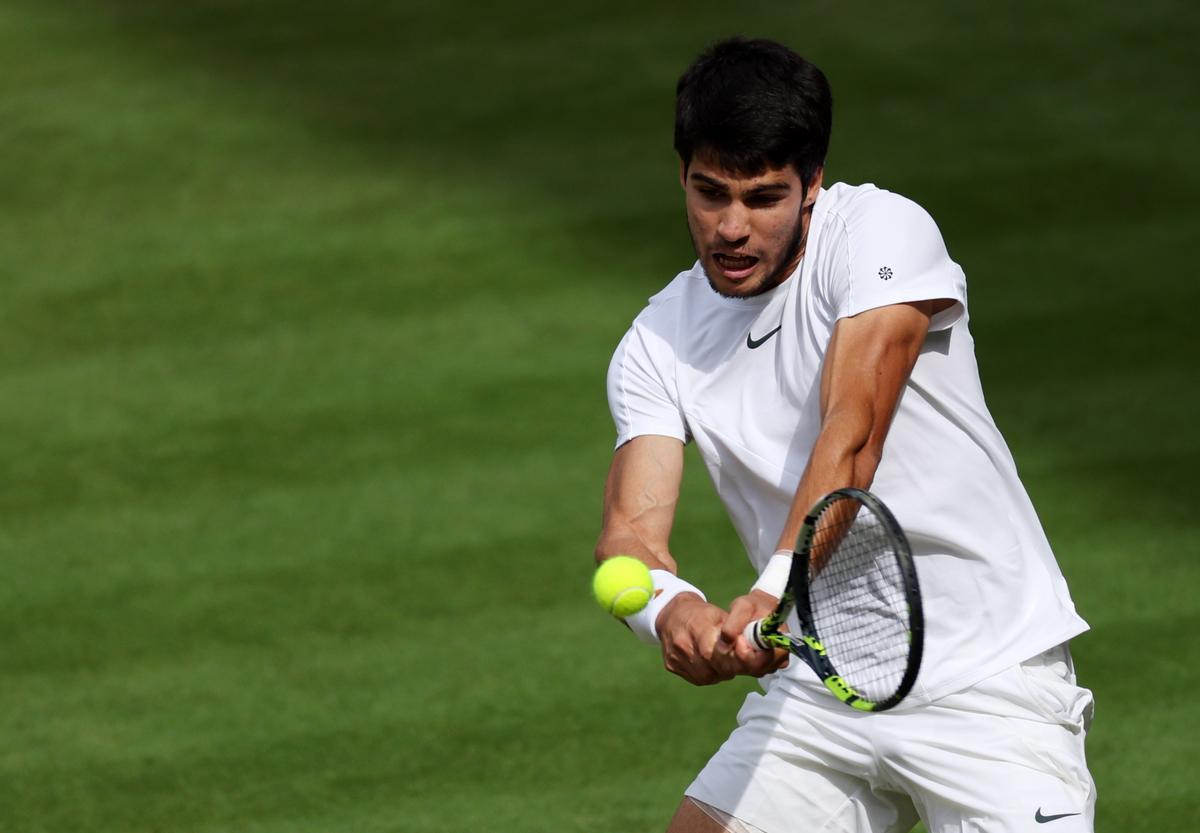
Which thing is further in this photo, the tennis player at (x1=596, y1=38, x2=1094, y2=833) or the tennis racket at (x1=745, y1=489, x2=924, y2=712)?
the tennis player at (x1=596, y1=38, x2=1094, y2=833)

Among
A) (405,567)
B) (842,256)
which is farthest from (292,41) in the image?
(842,256)

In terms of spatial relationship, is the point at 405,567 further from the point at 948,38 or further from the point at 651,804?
the point at 948,38

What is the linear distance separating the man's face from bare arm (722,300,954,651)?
259 mm

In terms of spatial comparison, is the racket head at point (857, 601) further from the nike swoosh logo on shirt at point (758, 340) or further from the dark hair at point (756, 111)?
the dark hair at point (756, 111)

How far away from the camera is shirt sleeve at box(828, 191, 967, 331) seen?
12.3 feet

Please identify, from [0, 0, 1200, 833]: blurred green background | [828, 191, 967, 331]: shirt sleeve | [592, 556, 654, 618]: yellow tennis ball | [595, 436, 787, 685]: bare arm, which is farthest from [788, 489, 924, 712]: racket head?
[0, 0, 1200, 833]: blurred green background

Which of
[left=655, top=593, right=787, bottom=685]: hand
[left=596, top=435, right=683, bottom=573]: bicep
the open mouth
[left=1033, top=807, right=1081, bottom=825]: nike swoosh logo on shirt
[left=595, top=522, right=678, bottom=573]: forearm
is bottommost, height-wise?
[left=1033, top=807, right=1081, bottom=825]: nike swoosh logo on shirt

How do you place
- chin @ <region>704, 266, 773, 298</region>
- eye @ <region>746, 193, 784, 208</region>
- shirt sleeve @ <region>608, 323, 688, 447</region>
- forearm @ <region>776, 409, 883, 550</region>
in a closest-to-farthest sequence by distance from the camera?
1. forearm @ <region>776, 409, 883, 550</region>
2. eye @ <region>746, 193, 784, 208</region>
3. chin @ <region>704, 266, 773, 298</region>
4. shirt sleeve @ <region>608, 323, 688, 447</region>

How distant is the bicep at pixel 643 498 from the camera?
4.02m

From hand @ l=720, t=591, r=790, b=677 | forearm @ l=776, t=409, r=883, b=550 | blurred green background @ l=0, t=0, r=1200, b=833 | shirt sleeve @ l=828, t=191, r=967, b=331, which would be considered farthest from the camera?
blurred green background @ l=0, t=0, r=1200, b=833

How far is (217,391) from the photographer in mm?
8688

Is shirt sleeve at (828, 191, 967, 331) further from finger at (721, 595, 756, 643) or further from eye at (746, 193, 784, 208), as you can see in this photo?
finger at (721, 595, 756, 643)

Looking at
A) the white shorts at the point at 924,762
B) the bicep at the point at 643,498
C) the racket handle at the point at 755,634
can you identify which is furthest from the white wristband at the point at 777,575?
the white shorts at the point at 924,762

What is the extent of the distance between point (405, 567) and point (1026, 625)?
3890 millimetres
